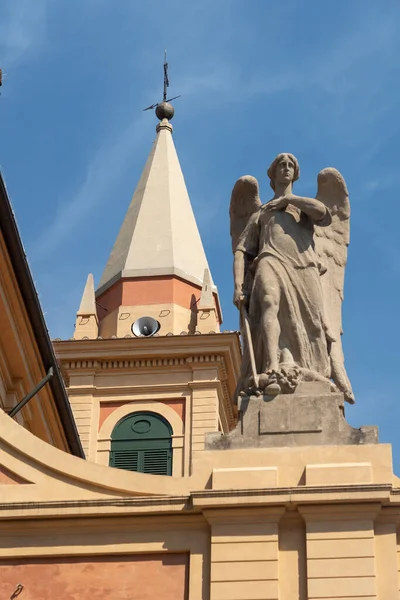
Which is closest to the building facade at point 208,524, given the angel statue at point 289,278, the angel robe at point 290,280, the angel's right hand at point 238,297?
the angel statue at point 289,278

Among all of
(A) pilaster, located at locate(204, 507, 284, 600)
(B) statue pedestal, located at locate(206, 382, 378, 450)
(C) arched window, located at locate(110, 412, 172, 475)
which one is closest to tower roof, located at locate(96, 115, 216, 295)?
(C) arched window, located at locate(110, 412, 172, 475)

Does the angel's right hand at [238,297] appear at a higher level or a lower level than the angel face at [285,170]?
lower

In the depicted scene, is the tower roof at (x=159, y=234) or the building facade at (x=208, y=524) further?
the tower roof at (x=159, y=234)

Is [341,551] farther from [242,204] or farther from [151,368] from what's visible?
[151,368]

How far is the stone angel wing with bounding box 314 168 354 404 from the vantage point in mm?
14984

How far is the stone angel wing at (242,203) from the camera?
15.5 meters

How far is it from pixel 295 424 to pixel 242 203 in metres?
2.81

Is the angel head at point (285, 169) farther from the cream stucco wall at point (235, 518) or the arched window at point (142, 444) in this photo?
the arched window at point (142, 444)

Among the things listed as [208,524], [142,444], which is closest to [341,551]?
[208,524]

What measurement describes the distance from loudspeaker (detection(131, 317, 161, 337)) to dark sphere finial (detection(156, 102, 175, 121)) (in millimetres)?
8520

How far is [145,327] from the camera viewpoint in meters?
33.9

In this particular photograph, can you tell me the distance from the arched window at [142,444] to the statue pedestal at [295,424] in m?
17.6

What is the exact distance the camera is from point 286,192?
15.2 metres

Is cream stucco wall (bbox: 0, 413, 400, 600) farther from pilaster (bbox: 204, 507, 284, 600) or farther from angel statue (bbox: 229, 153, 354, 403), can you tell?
angel statue (bbox: 229, 153, 354, 403)
